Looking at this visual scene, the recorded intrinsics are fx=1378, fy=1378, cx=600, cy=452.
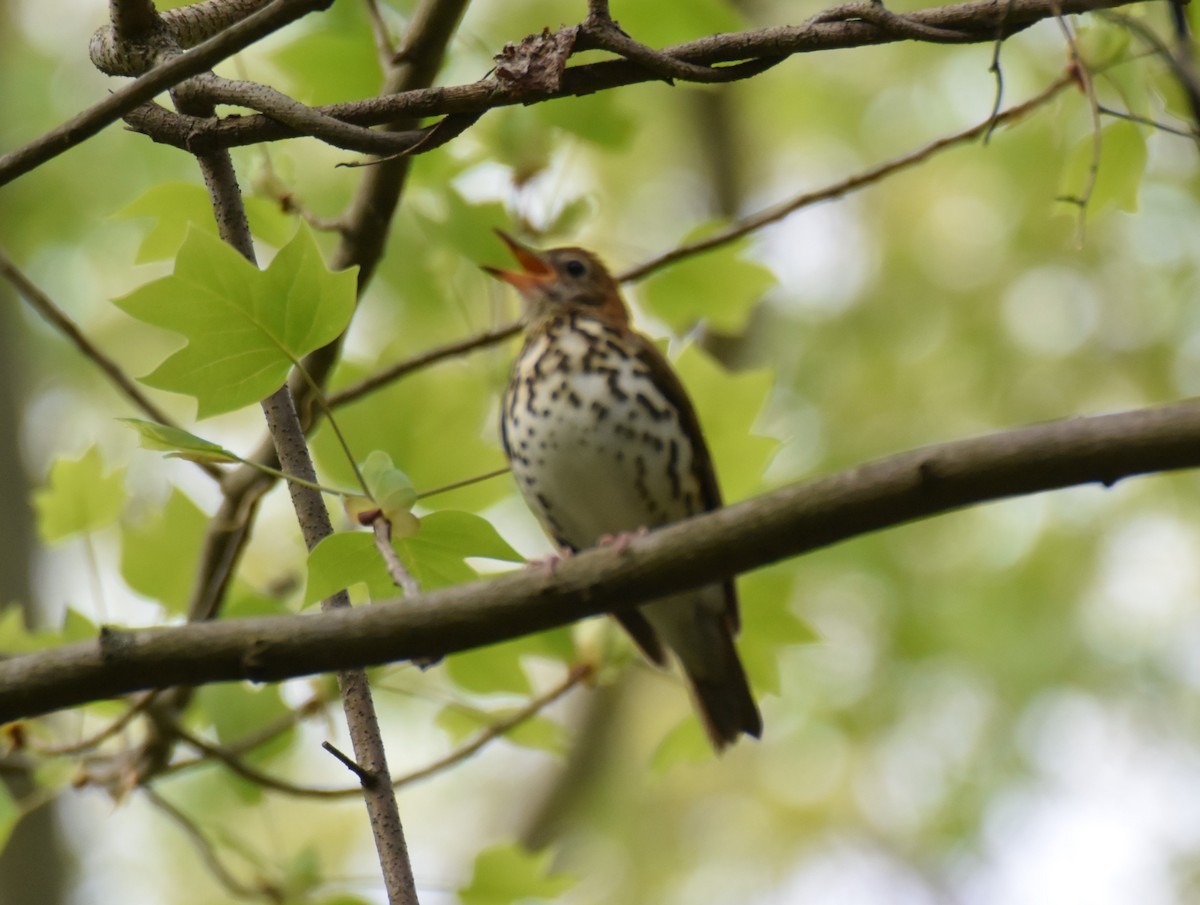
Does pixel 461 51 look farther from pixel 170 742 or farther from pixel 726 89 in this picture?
pixel 726 89

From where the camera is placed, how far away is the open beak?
14.4ft

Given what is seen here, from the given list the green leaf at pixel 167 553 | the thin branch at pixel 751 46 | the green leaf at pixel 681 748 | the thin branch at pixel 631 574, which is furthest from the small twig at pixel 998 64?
the green leaf at pixel 167 553

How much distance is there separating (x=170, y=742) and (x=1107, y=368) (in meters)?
6.85

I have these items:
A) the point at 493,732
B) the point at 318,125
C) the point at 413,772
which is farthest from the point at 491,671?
the point at 318,125

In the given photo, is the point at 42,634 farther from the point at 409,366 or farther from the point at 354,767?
the point at 354,767

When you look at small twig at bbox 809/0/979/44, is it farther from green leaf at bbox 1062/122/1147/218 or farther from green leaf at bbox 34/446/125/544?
green leaf at bbox 34/446/125/544

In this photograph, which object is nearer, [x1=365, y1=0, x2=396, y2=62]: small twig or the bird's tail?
[x1=365, y1=0, x2=396, y2=62]: small twig

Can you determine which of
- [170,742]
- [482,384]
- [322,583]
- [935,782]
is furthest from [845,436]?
[322,583]

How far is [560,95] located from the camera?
2291 millimetres

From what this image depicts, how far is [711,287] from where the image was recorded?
414 cm

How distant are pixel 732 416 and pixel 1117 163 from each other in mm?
1229

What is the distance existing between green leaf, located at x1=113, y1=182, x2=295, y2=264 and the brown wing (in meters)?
1.36

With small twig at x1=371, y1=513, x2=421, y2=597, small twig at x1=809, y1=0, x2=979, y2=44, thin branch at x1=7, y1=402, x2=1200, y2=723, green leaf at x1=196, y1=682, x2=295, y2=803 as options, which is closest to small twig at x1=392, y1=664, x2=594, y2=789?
green leaf at x1=196, y1=682, x2=295, y2=803

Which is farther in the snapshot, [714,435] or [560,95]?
[714,435]
